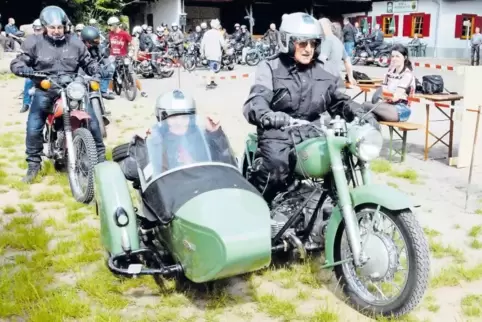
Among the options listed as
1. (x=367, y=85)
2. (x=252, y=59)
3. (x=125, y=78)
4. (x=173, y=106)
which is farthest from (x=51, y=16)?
(x=252, y=59)

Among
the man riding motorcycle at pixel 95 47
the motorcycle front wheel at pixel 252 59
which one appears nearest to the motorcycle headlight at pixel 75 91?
the man riding motorcycle at pixel 95 47

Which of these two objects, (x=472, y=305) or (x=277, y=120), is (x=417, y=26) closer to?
(x=472, y=305)

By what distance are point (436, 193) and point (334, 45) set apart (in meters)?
2.89

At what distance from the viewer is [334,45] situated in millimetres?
7812

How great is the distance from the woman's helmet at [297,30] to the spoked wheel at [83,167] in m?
2.30

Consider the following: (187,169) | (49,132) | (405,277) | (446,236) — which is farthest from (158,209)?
(49,132)

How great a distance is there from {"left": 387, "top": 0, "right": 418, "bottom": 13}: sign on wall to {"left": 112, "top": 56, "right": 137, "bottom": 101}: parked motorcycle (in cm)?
2330

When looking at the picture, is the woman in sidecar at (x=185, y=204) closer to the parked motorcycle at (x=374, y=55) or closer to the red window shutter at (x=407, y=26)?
the parked motorcycle at (x=374, y=55)

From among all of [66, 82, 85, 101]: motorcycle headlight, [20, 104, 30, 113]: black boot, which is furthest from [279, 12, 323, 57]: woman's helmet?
[20, 104, 30, 113]: black boot

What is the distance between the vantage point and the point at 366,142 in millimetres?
3133

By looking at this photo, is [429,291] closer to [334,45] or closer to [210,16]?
[334,45]

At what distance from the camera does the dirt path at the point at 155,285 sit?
3385mm

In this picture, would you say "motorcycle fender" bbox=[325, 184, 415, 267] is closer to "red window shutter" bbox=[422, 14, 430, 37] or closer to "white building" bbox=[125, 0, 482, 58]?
"white building" bbox=[125, 0, 482, 58]

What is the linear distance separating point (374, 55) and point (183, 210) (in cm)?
2357
